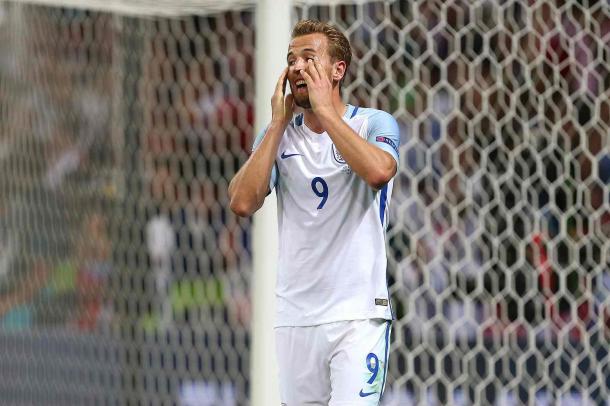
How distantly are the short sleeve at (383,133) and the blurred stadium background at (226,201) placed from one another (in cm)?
129

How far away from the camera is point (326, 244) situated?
2123mm

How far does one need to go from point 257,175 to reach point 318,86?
213mm

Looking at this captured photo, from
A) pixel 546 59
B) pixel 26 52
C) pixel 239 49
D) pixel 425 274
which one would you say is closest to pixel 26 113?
pixel 26 52

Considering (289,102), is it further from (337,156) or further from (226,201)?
(226,201)

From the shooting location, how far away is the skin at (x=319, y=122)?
1.99 metres

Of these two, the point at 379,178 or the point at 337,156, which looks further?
the point at 337,156

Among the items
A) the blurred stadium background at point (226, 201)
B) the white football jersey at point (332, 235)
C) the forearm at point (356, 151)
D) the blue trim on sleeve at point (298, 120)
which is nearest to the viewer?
the forearm at point (356, 151)

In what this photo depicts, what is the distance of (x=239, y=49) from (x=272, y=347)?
151cm

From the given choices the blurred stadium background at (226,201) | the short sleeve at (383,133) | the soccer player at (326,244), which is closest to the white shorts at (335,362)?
the soccer player at (326,244)

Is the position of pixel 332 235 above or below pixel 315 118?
below

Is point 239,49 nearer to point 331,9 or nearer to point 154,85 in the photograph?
point 154,85

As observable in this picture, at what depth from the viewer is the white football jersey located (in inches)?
82.7

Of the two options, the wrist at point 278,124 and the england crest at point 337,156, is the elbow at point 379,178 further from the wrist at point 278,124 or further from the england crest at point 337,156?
the wrist at point 278,124

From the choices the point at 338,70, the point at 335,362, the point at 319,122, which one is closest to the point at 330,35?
the point at 338,70
